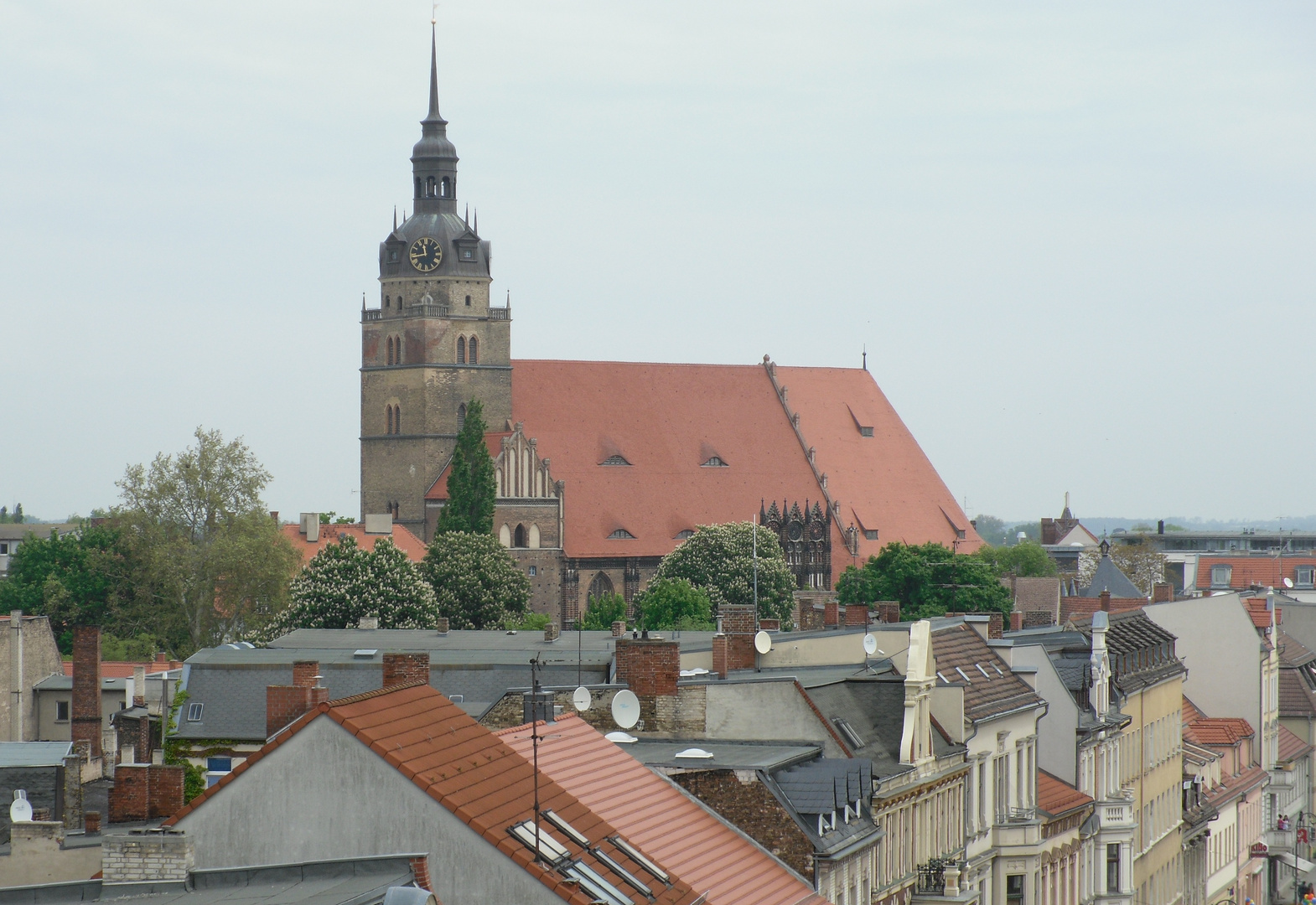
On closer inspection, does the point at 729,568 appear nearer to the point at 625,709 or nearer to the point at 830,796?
the point at 625,709

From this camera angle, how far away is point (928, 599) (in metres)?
90.6

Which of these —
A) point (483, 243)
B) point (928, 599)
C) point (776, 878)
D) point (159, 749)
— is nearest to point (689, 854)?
point (776, 878)

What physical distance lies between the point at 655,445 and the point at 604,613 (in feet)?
72.2

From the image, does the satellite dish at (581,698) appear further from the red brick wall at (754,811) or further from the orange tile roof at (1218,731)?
the orange tile roof at (1218,731)

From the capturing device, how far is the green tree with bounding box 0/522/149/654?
8894cm

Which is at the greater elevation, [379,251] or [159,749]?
[379,251]

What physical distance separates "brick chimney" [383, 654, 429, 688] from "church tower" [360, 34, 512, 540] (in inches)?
2972

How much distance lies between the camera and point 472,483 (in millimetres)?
94562

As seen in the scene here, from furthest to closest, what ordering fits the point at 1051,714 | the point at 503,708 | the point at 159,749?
the point at 159,749 < the point at 1051,714 < the point at 503,708

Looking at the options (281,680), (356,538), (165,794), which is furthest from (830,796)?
(356,538)

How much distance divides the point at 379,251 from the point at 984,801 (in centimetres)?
7696

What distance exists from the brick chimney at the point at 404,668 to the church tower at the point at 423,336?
7549 centimetres

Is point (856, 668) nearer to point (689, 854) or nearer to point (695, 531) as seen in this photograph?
point (689, 854)

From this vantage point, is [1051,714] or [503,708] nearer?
[503,708]
